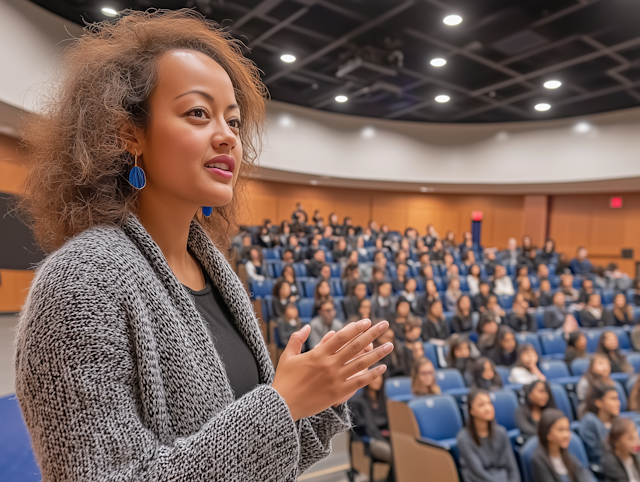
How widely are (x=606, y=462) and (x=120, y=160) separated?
2174 mm

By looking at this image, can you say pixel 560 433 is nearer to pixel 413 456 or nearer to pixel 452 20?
pixel 413 456

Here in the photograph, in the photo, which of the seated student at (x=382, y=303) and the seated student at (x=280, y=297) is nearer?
the seated student at (x=280, y=297)

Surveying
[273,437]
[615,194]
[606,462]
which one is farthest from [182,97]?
[615,194]

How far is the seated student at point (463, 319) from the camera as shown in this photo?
3.71 m

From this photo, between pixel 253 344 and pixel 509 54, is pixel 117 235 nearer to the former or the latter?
pixel 253 344

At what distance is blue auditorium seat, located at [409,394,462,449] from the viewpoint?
191 centimetres

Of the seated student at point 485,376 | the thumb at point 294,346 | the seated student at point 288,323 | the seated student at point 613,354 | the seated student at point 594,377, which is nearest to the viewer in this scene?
the thumb at point 294,346

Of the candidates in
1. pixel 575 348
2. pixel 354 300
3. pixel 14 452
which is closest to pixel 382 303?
pixel 354 300

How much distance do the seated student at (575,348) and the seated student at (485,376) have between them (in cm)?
85

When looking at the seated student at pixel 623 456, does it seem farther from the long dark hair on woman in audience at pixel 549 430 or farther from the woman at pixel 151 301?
the woman at pixel 151 301

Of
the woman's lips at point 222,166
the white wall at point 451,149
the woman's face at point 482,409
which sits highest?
the white wall at point 451,149

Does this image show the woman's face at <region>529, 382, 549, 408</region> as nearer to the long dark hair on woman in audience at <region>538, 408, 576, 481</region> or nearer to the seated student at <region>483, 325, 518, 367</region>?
the long dark hair on woman in audience at <region>538, 408, 576, 481</region>

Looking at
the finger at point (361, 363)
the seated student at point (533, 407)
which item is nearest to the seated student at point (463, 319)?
the seated student at point (533, 407)

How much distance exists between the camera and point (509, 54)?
466 cm
